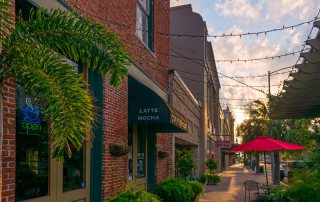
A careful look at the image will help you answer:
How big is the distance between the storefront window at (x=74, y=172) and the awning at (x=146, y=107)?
2364mm

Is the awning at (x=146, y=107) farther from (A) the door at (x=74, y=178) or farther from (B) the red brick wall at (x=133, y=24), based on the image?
(A) the door at (x=74, y=178)

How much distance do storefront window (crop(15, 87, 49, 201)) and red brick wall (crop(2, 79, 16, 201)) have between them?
0.60 m

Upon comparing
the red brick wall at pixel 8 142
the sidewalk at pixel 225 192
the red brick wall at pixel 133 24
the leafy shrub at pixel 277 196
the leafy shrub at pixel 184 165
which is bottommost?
the sidewalk at pixel 225 192

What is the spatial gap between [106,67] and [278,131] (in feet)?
92.7

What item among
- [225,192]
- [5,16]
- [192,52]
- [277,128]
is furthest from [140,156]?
[277,128]

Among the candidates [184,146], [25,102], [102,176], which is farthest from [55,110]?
[184,146]

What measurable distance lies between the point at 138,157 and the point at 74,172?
15.0ft

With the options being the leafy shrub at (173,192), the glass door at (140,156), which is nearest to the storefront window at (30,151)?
the glass door at (140,156)

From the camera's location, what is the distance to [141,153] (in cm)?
1216

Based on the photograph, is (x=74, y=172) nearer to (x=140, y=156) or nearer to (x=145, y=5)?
(x=140, y=156)

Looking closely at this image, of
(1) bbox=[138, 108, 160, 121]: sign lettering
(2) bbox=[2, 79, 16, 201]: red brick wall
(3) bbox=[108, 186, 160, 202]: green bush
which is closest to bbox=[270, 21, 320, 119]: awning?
(1) bbox=[138, 108, 160, 121]: sign lettering

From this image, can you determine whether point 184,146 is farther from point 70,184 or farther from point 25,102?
point 25,102

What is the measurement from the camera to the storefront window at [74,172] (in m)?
7.04

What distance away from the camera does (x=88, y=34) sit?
428cm
